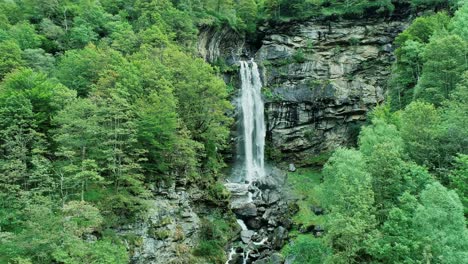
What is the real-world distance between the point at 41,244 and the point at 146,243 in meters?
8.00

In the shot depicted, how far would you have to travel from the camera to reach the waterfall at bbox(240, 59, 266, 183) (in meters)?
46.1

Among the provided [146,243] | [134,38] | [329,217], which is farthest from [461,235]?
[134,38]

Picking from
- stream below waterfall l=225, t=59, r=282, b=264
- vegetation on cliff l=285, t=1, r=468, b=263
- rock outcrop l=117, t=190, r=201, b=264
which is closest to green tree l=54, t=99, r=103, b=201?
rock outcrop l=117, t=190, r=201, b=264

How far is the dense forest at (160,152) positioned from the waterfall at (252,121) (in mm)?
10798

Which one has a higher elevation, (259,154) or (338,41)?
(338,41)

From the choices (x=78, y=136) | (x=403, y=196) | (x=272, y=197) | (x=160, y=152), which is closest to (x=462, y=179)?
(x=403, y=196)

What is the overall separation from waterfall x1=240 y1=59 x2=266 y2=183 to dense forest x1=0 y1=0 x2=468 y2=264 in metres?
10.8

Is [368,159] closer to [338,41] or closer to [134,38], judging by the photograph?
[134,38]

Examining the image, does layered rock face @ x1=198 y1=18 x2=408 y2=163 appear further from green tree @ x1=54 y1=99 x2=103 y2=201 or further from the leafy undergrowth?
green tree @ x1=54 y1=99 x2=103 y2=201

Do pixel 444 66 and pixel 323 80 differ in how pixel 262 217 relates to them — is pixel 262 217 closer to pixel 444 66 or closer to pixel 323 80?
pixel 444 66

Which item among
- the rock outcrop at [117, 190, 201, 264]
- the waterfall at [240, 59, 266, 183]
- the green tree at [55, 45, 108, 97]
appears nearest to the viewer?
the rock outcrop at [117, 190, 201, 264]

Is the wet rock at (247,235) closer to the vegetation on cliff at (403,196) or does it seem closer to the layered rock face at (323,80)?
the vegetation on cliff at (403,196)

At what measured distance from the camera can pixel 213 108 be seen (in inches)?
1339

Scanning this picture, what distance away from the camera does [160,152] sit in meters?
29.0
